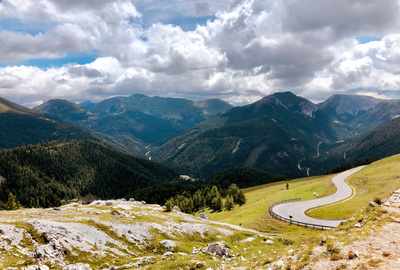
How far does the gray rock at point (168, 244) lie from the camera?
1839 inches

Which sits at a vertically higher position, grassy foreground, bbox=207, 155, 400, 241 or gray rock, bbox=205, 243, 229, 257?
gray rock, bbox=205, 243, 229, 257

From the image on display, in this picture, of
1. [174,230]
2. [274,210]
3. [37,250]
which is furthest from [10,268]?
[274,210]

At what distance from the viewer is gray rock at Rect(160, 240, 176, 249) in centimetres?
4672

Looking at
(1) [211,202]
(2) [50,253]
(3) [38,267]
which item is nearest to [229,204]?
(1) [211,202]

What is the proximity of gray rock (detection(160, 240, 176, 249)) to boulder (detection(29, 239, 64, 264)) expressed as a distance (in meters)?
19.6

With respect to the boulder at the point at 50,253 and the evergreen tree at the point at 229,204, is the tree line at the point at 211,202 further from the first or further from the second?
the boulder at the point at 50,253

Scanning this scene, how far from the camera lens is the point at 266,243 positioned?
160 feet

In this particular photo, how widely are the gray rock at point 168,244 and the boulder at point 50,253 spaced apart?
19.6m

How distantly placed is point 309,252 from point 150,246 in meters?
36.2

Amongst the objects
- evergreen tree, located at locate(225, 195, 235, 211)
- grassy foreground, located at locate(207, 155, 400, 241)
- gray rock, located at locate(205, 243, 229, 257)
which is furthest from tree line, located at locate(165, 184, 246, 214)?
gray rock, located at locate(205, 243, 229, 257)

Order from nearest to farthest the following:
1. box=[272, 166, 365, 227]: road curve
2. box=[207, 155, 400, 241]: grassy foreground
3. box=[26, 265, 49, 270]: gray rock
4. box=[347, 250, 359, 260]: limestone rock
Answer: box=[347, 250, 359, 260]: limestone rock, box=[26, 265, 49, 270]: gray rock, box=[207, 155, 400, 241]: grassy foreground, box=[272, 166, 365, 227]: road curve

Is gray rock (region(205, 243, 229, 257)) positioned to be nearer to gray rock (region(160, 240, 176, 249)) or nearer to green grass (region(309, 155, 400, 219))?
gray rock (region(160, 240, 176, 249))

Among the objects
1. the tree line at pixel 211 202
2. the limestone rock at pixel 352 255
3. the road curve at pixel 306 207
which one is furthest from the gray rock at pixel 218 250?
the tree line at pixel 211 202

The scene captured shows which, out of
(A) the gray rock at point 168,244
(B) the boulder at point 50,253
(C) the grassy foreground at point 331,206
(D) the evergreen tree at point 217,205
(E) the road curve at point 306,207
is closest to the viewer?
(B) the boulder at point 50,253
